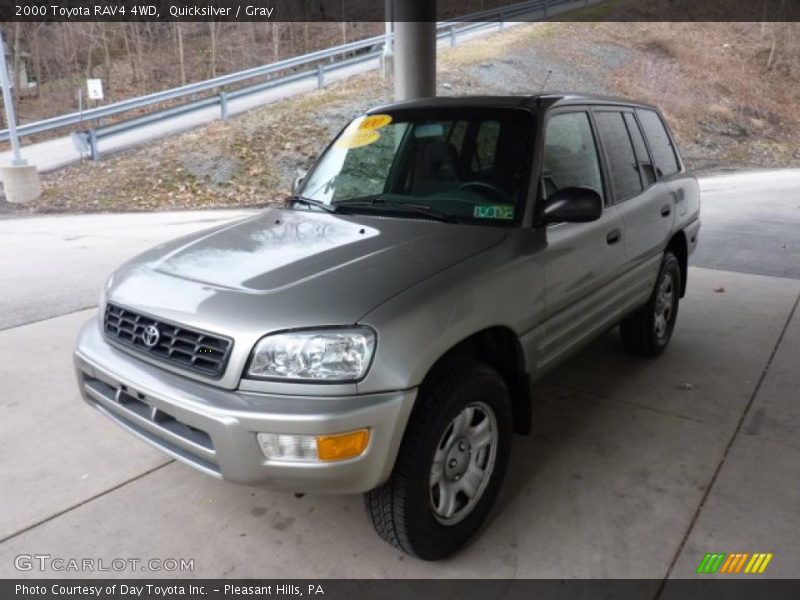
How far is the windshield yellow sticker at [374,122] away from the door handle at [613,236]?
139cm

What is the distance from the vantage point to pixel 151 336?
255 centimetres

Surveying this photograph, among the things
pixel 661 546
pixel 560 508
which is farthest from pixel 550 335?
pixel 661 546

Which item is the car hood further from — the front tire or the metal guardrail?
the metal guardrail

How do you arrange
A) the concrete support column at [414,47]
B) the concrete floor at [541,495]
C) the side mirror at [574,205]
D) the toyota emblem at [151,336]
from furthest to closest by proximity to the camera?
1. the concrete support column at [414,47]
2. the side mirror at [574,205]
3. the concrete floor at [541,495]
4. the toyota emblem at [151,336]

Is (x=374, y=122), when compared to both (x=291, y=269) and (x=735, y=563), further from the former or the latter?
(x=735, y=563)

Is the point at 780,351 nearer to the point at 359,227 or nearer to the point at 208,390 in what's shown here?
the point at 359,227

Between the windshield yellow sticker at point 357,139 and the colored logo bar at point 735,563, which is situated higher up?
the windshield yellow sticker at point 357,139

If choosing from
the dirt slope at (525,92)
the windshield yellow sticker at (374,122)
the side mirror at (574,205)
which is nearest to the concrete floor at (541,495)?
the side mirror at (574,205)

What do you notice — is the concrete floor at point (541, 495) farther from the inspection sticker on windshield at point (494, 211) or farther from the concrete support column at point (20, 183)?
the concrete support column at point (20, 183)

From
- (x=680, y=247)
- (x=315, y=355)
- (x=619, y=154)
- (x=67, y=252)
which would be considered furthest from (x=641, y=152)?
(x=67, y=252)

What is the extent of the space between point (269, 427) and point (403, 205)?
4.87 feet

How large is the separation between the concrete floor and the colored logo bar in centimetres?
3

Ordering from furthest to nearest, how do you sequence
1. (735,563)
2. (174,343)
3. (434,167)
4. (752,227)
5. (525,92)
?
1. (752,227)
2. (525,92)
3. (434,167)
4. (735,563)
5. (174,343)

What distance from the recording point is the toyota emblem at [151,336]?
2.54 metres
